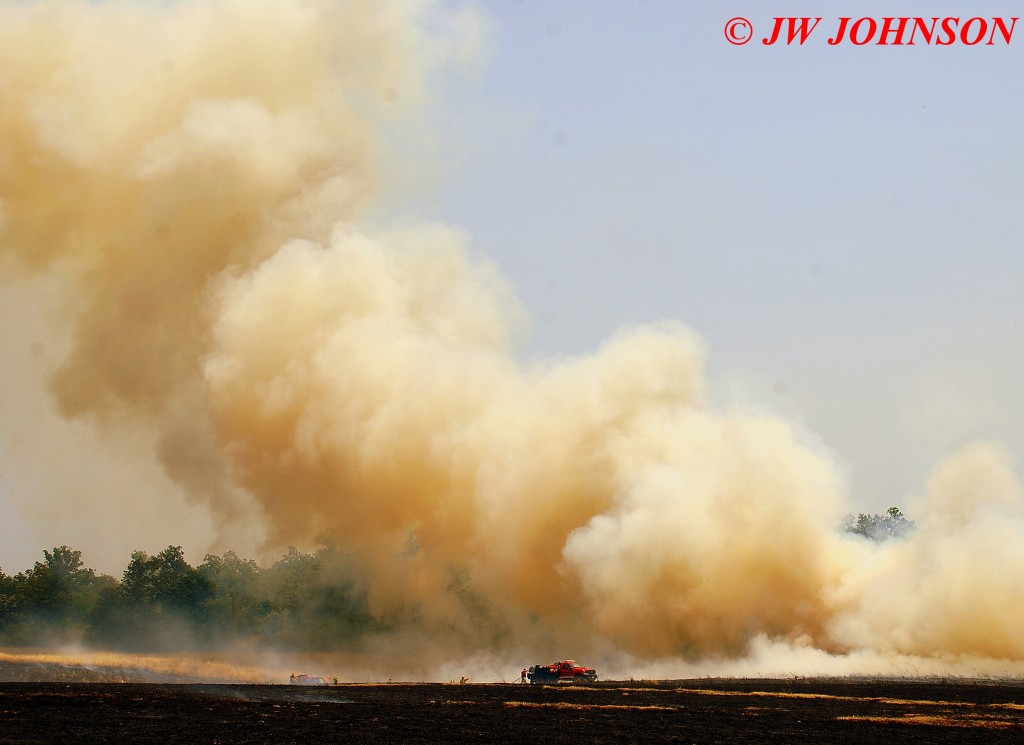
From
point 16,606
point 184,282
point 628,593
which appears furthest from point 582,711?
point 16,606

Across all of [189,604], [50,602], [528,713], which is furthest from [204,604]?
[528,713]

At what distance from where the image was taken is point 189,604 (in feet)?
427

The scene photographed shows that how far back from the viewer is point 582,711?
4850 centimetres

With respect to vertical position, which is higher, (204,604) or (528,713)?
(204,604)

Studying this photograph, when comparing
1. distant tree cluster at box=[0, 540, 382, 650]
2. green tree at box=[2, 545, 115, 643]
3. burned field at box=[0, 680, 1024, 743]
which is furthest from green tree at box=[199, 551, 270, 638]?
burned field at box=[0, 680, 1024, 743]

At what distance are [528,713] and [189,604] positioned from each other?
91.1m

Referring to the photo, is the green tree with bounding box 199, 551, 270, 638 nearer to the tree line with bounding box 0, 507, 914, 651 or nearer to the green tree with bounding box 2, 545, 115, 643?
the tree line with bounding box 0, 507, 914, 651

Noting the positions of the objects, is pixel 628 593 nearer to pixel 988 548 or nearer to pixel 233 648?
pixel 988 548

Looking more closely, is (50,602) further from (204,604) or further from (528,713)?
(528,713)

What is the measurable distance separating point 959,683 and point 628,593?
22.3 metres

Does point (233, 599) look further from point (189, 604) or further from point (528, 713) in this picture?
point (528, 713)

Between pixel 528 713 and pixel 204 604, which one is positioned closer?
pixel 528 713

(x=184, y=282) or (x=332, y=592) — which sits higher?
(x=184, y=282)

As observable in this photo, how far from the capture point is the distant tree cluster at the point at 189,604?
102 meters
